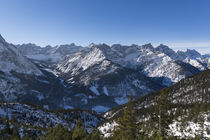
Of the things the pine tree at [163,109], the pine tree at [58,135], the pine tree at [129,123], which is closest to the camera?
the pine tree at [163,109]

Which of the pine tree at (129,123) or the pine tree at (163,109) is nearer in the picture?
the pine tree at (163,109)

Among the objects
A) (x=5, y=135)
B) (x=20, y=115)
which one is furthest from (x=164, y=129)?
(x=20, y=115)

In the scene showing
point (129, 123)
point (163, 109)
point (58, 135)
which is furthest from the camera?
point (58, 135)

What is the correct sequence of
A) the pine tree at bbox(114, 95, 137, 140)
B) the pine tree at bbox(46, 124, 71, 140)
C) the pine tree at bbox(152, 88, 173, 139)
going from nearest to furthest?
the pine tree at bbox(152, 88, 173, 139) < the pine tree at bbox(114, 95, 137, 140) < the pine tree at bbox(46, 124, 71, 140)

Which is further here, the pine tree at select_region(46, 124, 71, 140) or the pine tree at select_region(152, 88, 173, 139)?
the pine tree at select_region(46, 124, 71, 140)

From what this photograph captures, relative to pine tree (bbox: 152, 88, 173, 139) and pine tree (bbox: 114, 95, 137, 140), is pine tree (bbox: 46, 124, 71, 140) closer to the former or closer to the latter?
pine tree (bbox: 114, 95, 137, 140)

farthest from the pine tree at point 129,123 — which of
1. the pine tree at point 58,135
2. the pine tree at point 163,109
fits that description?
the pine tree at point 58,135

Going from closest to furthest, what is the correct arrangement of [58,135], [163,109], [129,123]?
[163,109] → [129,123] → [58,135]

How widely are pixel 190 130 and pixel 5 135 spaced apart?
117m

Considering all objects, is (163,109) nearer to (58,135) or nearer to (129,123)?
(129,123)

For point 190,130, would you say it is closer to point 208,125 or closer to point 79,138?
point 208,125

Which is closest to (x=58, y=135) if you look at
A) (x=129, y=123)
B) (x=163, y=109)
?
(x=129, y=123)

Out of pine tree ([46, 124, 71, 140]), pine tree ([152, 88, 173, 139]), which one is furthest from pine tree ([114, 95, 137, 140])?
pine tree ([46, 124, 71, 140])

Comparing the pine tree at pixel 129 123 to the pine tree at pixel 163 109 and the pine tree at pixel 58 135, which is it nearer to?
the pine tree at pixel 163 109
